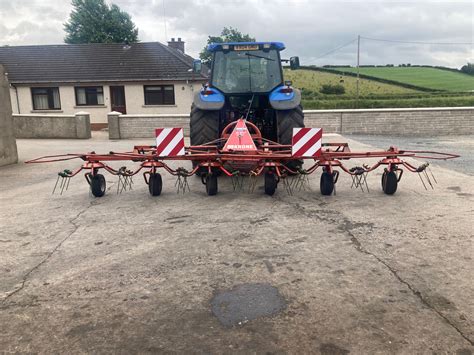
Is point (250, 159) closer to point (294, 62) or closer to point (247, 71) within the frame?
point (247, 71)

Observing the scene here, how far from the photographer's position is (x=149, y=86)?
2222cm

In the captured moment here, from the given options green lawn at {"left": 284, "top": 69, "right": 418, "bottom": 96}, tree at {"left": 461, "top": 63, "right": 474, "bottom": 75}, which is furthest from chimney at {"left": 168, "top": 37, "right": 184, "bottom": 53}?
tree at {"left": 461, "top": 63, "right": 474, "bottom": 75}

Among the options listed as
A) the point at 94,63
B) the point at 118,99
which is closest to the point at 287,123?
the point at 118,99

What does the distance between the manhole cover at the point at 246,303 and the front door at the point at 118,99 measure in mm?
20778

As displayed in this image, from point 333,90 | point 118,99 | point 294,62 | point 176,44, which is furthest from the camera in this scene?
point 333,90

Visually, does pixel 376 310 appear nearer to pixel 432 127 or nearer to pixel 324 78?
pixel 432 127

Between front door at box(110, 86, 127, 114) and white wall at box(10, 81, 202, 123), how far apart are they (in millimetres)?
223

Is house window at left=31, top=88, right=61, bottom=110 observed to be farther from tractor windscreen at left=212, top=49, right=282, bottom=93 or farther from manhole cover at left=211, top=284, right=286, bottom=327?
manhole cover at left=211, top=284, right=286, bottom=327

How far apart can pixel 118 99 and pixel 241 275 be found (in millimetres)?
20943

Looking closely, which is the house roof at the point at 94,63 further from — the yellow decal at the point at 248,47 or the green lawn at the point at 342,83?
the green lawn at the point at 342,83

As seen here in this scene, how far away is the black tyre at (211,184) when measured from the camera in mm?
6034

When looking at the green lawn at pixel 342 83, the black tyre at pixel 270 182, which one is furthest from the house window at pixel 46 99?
the green lawn at pixel 342 83

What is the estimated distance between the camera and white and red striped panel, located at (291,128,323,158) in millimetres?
5738

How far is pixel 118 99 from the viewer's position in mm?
22609
